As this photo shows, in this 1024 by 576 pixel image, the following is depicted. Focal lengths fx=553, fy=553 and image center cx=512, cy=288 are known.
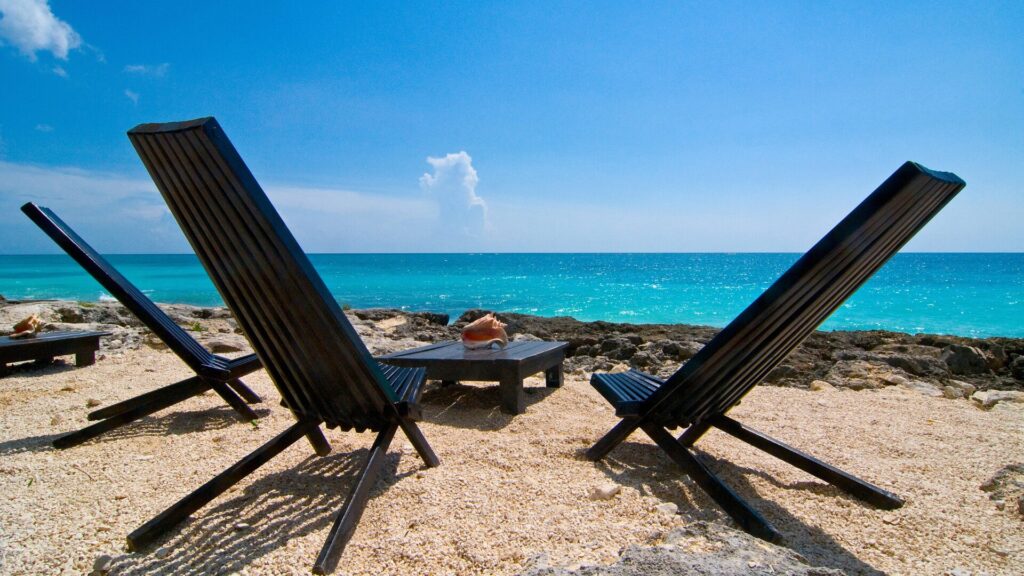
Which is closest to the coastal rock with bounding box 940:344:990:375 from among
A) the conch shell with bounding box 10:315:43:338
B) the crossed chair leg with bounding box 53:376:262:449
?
the crossed chair leg with bounding box 53:376:262:449

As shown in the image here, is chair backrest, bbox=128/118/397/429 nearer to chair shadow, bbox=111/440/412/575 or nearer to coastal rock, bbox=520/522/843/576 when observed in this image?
chair shadow, bbox=111/440/412/575

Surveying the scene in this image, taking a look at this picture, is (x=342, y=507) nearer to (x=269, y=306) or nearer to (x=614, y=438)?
(x=269, y=306)

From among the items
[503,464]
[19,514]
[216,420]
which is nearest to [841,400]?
[503,464]

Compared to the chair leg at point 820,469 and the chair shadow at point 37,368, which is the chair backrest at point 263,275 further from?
the chair shadow at point 37,368

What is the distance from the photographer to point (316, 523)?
8.50 feet

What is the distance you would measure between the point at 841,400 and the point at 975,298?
3148 cm

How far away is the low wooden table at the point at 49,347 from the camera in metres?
5.62

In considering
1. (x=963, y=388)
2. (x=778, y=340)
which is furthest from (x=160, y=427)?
(x=963, y=388)

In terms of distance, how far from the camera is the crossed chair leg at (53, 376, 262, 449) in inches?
147

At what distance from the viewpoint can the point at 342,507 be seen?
246cm

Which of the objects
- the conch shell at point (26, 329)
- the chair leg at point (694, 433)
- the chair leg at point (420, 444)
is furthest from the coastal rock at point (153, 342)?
the chair leg at point (694, 433)

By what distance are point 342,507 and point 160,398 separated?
246 cm

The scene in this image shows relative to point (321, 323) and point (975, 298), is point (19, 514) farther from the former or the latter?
point (975, 298)

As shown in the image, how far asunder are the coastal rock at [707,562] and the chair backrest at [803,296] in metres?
0.94
